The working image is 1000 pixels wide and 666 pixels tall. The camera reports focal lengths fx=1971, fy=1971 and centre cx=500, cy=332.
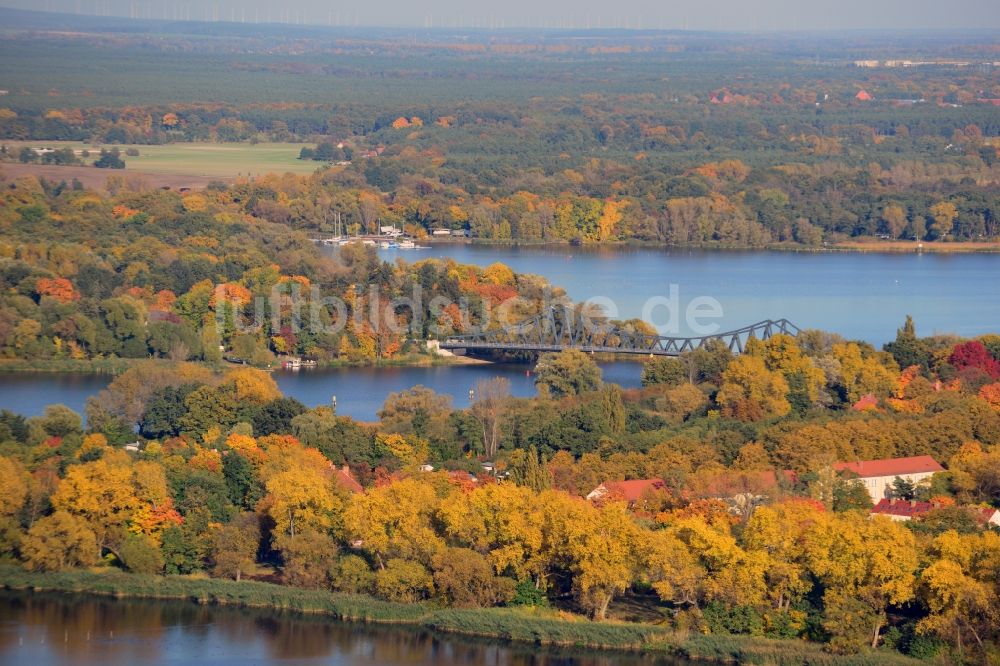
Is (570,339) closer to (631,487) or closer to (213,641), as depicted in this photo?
(631,487)

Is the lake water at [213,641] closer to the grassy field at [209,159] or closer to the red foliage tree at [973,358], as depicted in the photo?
the red foliage tree at [973,358]

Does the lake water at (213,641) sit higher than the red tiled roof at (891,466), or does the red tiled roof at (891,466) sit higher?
the red tiled roof at (891,466)

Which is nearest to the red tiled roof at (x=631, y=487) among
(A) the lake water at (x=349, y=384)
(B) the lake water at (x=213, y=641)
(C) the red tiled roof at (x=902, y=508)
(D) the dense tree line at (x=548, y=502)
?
(D) the dense tree line at (x=548, y=502)

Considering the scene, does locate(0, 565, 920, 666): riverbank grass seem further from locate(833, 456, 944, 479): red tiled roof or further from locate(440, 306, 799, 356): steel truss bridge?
locate(440, 306, 799, 356): steel truss bridge

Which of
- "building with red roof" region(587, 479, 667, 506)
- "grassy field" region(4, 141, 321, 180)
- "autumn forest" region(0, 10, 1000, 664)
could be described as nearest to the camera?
"autumn forest" region(0, 10, 1000, 664)

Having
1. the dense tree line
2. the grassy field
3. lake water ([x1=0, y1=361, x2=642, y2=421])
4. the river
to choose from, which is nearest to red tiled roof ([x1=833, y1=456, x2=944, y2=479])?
the dense tree line

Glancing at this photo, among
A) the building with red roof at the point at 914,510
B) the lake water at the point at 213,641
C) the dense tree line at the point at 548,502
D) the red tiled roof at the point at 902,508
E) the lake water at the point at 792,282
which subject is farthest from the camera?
the lake water at the point at 792,282

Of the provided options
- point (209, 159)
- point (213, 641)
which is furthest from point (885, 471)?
point (209, 159)
